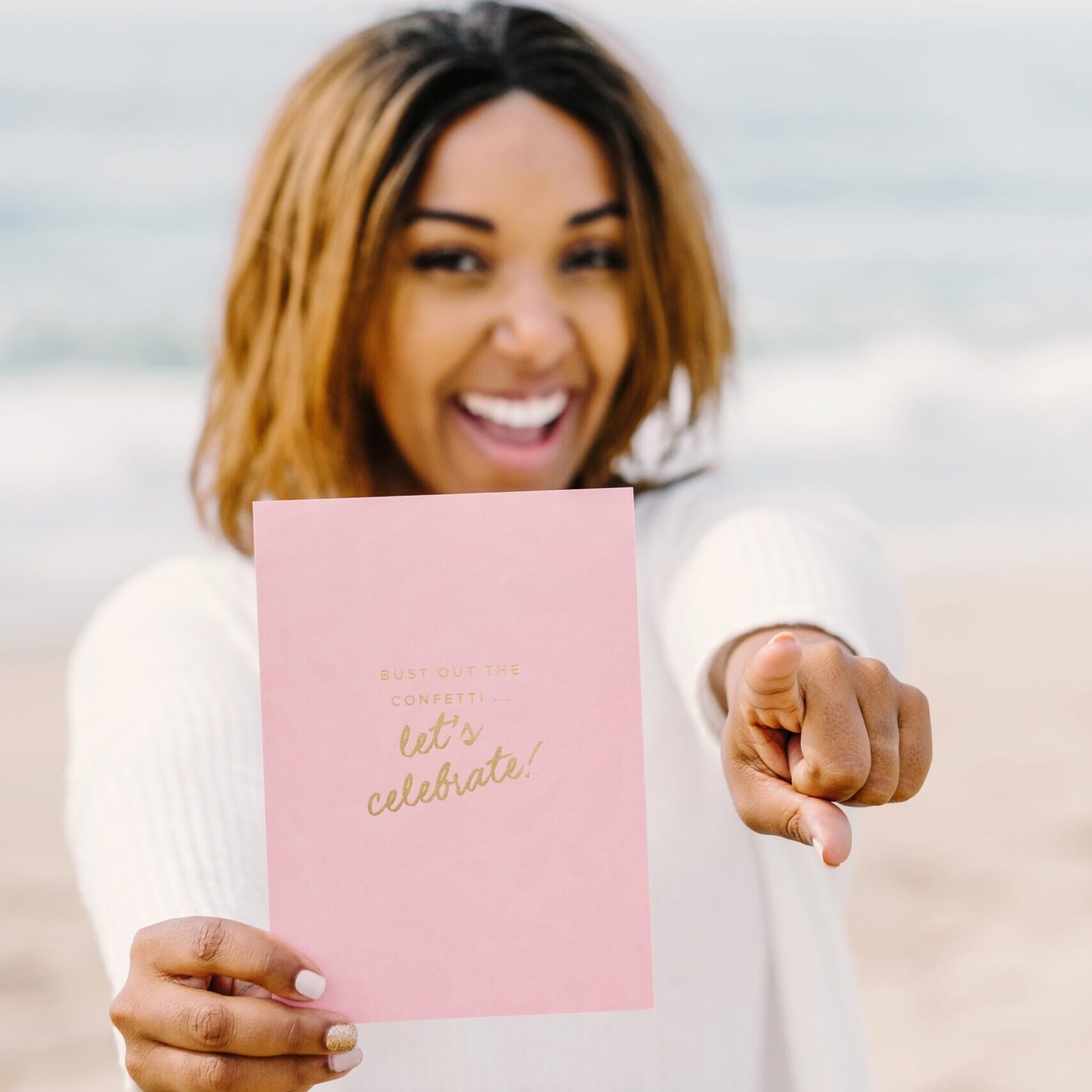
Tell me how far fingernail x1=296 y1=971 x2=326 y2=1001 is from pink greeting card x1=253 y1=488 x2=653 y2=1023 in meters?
0.01

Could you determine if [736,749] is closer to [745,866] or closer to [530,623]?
[530,623]

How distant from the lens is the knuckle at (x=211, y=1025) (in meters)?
0.78

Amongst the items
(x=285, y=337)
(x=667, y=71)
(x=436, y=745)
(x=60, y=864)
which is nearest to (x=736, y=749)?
(x=436, y=745)

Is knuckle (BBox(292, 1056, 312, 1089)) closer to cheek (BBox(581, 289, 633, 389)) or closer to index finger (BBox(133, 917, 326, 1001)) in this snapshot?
index finger (BBox(133, 917, 326, 1001))

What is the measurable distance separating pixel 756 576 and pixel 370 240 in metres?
0.53

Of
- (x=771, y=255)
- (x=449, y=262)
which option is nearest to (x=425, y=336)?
(x=449, y=262)

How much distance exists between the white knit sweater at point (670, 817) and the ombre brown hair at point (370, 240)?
25 centimetres

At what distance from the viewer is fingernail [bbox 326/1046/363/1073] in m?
0.80

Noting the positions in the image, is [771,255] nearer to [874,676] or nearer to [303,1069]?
[874,676]

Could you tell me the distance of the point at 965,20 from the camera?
9.44 metres

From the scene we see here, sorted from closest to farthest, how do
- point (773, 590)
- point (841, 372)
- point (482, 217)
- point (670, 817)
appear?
point (773, 590) → point (670, 817) → point (482, 217) → point (841, 372)

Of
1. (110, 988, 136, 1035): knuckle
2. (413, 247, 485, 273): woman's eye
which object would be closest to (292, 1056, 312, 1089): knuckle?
(110, 988, 136, 1035): knuckle

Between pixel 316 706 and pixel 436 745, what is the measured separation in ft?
0.25

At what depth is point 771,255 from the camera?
26.2 ft
